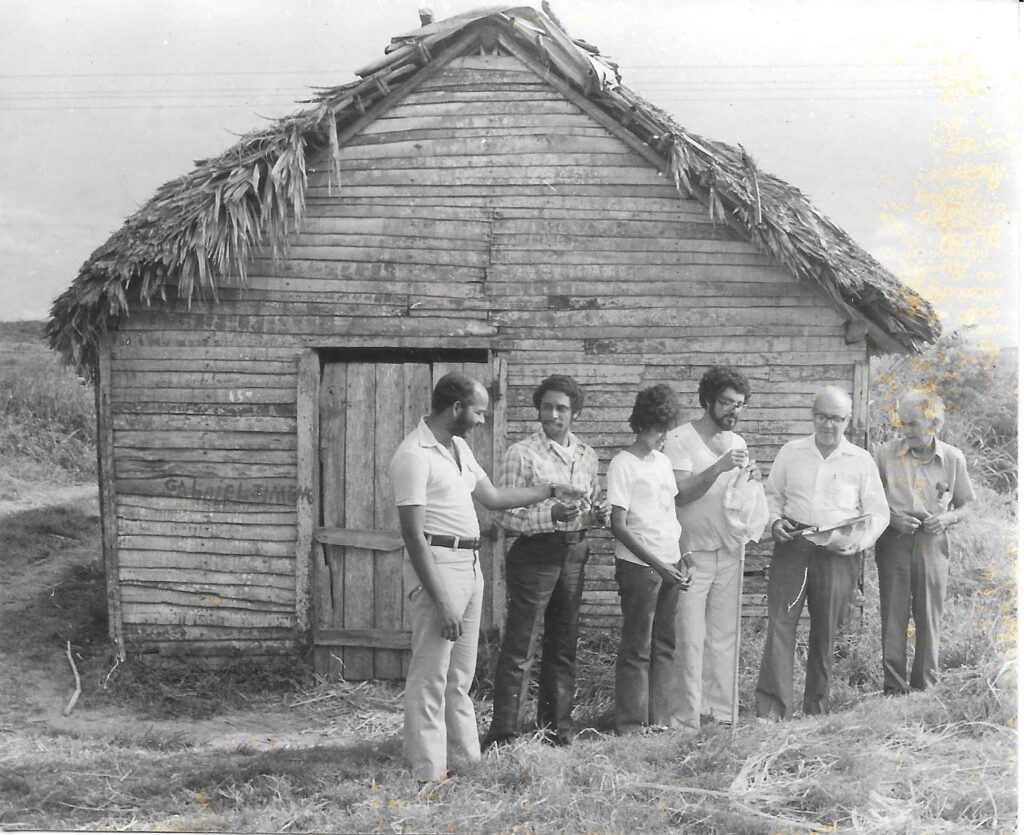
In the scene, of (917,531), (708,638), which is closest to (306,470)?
(708,638)

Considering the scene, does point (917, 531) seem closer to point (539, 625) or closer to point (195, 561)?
point (539, 625)

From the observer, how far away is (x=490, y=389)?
6.58 meters

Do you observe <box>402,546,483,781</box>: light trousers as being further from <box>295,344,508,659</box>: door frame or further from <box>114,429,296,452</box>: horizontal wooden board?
<box>114,429,296,452</box>: horizontal wooden board

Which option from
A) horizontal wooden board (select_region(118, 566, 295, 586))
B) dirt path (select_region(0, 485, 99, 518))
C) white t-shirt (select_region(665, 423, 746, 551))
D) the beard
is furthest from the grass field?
dirt path (select_region(0, 485, 99, 518))

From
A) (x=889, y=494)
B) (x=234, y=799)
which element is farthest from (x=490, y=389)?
(x=234, y=799)

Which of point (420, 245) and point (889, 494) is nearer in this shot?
point (889, 494)

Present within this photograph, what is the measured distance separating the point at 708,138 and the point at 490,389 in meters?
2.25

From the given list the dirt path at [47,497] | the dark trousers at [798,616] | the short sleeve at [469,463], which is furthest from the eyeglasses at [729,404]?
the dirt path at [47,497]

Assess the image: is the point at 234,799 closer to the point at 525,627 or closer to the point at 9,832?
the point at 9,832

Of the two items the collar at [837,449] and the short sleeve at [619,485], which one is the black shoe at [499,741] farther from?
the collar at [837,449]

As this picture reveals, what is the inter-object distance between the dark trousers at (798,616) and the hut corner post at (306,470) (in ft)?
10.1

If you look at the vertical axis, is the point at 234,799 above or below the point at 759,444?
below

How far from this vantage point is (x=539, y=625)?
16.1 feet

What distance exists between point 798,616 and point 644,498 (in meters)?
1.21
